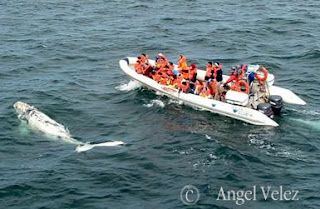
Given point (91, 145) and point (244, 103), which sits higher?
point (244, 103)

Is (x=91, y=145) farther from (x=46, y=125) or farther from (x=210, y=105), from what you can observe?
(x=210, y=105)

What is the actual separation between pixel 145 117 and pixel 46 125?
494 centimetres

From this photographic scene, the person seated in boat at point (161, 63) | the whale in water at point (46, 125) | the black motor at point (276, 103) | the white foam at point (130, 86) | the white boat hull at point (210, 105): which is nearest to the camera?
the whale in water at point (46, 125)

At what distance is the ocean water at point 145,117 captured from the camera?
784 inches

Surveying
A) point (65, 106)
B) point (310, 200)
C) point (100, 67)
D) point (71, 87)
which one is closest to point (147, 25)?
point (100, 67)

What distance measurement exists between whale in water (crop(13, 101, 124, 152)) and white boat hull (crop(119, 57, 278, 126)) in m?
5.40

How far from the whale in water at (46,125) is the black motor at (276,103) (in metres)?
7.77

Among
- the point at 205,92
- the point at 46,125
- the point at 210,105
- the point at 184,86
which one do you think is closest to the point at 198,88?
the point at 205,92

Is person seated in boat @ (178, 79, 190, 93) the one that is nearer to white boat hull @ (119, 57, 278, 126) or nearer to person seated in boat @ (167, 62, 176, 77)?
white boat hull @ (119, 57, 278, 126)

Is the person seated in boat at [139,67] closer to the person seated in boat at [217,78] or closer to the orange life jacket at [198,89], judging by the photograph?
the orange life jacket at [198,89]

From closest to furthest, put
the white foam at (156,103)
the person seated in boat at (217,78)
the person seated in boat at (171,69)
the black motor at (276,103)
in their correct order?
the black motor at (276,103) → the person seated in boat at (217,78) → the white foam at (156,103) → the person seated in boat at (171,69)

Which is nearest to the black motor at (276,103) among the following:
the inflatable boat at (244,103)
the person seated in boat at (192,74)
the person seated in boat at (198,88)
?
the inflatable boat at (244,103)

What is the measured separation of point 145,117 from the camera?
26.3m

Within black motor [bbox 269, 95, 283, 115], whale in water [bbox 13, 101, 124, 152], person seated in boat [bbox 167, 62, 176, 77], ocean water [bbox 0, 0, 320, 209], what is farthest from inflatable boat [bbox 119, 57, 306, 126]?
whale in water [bbox 13, 101, 124, 152]
